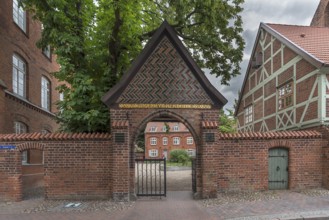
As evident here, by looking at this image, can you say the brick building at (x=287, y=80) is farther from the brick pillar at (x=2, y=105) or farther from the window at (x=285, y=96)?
the brick pillar at (x=2, y=105)

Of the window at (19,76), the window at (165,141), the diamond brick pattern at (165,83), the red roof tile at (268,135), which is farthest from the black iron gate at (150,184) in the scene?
the window at (165,141)


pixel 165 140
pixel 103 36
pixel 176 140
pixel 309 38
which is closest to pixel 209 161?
pixel 103 36

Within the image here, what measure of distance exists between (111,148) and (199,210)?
3.81 metres

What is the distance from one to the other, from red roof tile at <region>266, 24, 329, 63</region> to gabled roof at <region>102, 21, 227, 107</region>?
5.17 metres

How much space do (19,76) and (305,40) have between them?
15.3 metres

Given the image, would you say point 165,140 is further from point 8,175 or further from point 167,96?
point 8,175

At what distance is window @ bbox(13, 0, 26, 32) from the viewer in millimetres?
14837

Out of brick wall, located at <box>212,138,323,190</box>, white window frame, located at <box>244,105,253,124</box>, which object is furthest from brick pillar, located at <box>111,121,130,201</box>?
white window frame, located at <box>244,105,253,124</box>

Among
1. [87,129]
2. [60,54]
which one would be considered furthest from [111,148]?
[60,54]

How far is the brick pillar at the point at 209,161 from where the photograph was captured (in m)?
10.4

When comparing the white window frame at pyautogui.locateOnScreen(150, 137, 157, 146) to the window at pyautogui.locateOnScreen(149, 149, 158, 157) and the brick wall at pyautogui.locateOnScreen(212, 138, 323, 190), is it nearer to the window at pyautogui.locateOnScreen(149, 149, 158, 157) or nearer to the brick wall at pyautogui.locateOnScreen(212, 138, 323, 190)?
the window at pyautogui.locateOnScreen(149, 149, 158, 157)

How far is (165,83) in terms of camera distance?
35.2 feet

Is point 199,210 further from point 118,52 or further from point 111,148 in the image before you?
point 118,52

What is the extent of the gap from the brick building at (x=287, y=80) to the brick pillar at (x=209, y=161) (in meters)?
4.87
